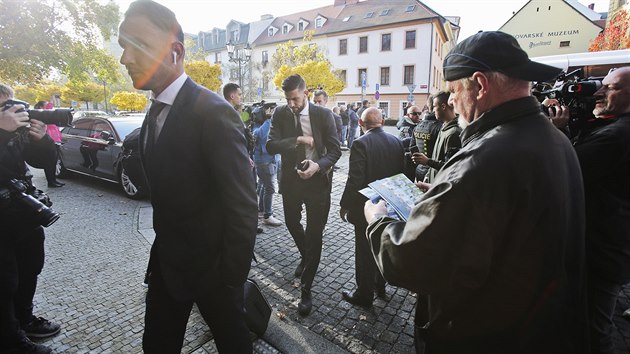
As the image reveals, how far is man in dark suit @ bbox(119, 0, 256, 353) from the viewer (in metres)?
1.59

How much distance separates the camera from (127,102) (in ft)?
128

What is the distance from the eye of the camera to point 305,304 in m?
3.10

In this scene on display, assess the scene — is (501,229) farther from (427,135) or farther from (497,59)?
(427,135)

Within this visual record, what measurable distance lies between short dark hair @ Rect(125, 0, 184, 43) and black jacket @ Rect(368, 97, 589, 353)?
1484 millimetres

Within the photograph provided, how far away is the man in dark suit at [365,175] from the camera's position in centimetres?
318

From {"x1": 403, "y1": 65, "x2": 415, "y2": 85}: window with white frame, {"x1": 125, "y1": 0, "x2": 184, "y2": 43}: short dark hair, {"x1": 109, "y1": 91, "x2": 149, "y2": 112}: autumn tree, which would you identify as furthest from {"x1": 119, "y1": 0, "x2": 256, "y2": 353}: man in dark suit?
{"x1": 109, "y1": 91, "x2": 149, "y2": 112}: autumn tree

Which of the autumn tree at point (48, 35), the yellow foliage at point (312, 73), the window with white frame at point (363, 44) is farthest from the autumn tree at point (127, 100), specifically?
the window with white frame at point (363, 44)

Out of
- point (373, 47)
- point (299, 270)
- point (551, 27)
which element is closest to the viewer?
point (299, 270)

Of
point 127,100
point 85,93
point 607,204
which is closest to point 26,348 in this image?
point 607,204

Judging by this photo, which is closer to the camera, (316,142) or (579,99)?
(579,99)

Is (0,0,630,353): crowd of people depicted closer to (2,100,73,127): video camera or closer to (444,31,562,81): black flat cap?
(444,31,562,81): black flat cap

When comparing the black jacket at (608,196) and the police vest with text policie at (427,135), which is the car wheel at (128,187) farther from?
the black jacket at (608,196)

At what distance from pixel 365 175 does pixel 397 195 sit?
1.55m

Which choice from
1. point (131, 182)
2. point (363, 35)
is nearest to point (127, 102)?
point (363, 35)
